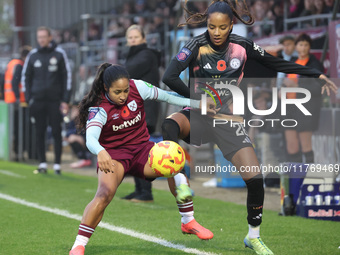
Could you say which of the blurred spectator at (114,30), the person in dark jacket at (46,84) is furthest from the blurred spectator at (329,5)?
the blurred spectator at (114,30)

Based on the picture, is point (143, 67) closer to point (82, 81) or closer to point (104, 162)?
point (104, 162)

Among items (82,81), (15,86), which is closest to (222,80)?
(15,86)

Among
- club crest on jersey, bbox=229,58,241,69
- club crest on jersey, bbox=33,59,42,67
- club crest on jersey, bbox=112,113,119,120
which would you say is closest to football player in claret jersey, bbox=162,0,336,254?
club crest on jersey, bbox=229,58,241,69

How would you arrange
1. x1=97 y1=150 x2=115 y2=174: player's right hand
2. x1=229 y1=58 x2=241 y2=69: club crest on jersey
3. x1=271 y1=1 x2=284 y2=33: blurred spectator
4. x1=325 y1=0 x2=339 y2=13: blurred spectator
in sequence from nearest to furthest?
x1=97 y1=150 x2=115 y2=174: player's right hand
x1=229 y1=58 x2=241 y2=69: club crest on jersey
x1=325 y1=0 x2=339 y2=13: blurred spectator
x1=271 y1=1 x2=284 y2=33: blurred spectator

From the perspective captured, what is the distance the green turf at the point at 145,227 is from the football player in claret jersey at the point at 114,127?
719 millimetres

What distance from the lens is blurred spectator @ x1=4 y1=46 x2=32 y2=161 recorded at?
15.6 m

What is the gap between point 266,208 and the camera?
9742 millimetres

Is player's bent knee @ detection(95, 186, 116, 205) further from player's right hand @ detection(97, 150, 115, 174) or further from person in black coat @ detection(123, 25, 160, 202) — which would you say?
person in black coat @ detection(123, 25, 160, 202)

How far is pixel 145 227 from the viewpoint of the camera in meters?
7.87

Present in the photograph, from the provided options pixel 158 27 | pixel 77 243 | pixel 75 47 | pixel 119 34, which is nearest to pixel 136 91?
pixel 77 243

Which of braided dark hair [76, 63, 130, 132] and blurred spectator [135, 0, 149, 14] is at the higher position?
blurred spectator [135, 0, 149, 14]

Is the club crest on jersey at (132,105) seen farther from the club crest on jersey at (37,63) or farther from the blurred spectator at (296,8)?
the blurred spectator at (296,8)

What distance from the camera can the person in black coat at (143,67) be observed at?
9.75 metres

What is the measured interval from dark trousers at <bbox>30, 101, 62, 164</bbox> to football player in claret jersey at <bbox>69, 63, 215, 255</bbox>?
24.0 feet
